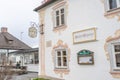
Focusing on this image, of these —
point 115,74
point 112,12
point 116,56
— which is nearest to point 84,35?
point 112,12

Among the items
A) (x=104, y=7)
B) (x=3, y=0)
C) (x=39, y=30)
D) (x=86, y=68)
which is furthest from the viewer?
(x=3, y=0)

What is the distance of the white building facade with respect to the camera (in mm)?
10469

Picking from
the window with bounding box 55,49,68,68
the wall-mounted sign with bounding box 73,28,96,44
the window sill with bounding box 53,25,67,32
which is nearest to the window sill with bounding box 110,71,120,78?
the wall-mounted sign with bounding box 73,28,96,44

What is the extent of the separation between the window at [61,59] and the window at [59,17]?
7.01ft

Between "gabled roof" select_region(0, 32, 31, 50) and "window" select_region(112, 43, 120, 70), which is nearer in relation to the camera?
"window" select_region(112, 43, 120, 70)

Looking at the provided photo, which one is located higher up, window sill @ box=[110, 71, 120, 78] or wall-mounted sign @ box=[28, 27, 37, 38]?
wall-mounted sign @ box=[28, 27, 37, 38]

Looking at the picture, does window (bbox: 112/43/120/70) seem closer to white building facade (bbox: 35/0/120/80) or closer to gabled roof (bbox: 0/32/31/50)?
white building facade (bbox: 35/0/120/80)

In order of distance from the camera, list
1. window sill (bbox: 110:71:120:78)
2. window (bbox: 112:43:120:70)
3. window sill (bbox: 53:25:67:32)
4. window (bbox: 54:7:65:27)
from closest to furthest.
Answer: window sill (bbox: 110:71:120:78), window (bbox: 112:43:120:70), window sill (bbox: 53:25:67:32), window (bbox: 54:7:65:27)

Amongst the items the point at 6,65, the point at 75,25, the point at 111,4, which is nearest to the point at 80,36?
the point at 75,25

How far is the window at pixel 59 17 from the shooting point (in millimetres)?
14244

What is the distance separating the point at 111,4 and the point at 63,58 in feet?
17.7

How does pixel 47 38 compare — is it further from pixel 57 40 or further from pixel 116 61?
pixel 116 61

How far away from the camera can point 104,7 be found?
431 inches

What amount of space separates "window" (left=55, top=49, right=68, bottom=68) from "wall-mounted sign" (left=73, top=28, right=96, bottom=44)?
1.63 meters
